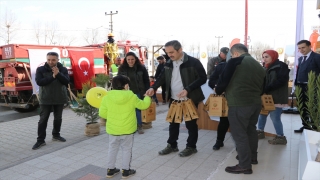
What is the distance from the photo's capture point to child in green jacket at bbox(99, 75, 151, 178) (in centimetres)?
313

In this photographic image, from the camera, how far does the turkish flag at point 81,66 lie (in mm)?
9906

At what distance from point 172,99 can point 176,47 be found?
Result: 2.76 ft

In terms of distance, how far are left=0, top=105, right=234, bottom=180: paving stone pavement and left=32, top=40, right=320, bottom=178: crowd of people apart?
201 millimetres

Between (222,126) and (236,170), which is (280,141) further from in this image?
(236,170)

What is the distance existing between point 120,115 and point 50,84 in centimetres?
213

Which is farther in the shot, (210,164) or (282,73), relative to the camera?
(282,73)

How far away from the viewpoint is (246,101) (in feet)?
10.0

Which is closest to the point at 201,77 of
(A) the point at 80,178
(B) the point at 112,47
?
(A) the point at 80,178

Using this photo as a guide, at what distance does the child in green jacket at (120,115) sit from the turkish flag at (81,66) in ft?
23.5

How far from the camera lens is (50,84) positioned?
4.62 m

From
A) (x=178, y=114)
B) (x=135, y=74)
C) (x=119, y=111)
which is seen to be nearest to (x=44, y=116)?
(x=135, y=74)

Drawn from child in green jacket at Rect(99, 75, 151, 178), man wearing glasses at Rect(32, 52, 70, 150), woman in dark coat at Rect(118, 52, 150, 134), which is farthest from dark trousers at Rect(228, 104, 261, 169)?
man wearing glasses at Rect(32, 52, 70, 150)

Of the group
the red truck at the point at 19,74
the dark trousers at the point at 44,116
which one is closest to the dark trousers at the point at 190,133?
the dark trousers at the point at 44,116

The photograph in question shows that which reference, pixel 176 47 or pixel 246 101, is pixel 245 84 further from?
pixel 176 47
